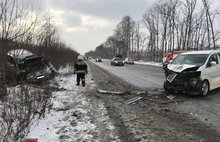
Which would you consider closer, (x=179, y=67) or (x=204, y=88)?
(x=204, y=88)

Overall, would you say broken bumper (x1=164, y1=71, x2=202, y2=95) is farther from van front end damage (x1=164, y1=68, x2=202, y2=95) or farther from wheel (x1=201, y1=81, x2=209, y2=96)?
wheel (x1=201, y1=81, x2=209, y2=96)

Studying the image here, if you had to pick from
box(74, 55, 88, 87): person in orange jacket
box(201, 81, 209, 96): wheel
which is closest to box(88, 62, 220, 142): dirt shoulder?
box(201, 81, 209, 96): wheel

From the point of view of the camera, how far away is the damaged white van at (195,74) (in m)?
11.6

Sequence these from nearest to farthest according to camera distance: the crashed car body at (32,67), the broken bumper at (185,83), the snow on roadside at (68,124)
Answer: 1. the snow on roadside at (68,124)
2. the broken bumper at (185,83)
3. the crashed car body at (32,67)

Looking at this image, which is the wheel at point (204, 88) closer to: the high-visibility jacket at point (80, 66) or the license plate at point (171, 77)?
the license plate at point (171, 77)

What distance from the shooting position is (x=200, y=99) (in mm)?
11125

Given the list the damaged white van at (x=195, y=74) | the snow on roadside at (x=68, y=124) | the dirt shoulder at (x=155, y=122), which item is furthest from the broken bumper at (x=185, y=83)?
the snow on roadside at (x=68, y=124)

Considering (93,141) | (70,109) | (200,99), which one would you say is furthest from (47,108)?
(200,99)

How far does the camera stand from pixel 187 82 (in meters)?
11.6

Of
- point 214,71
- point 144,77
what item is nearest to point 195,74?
point 214,71

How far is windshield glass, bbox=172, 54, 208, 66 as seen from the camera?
12.4 meters

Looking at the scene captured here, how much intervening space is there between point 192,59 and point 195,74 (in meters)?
1.39

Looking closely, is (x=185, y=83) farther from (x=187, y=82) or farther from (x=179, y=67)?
(x=179, y=67)

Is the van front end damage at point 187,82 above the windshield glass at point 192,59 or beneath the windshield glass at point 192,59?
beneath
